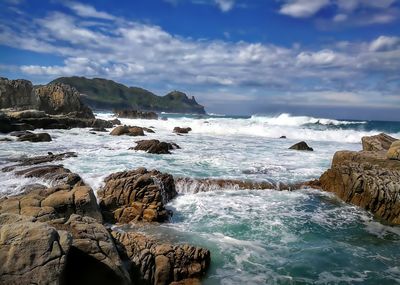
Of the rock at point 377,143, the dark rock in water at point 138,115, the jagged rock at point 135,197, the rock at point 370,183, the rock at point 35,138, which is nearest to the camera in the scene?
the jagged rock at point 135,197

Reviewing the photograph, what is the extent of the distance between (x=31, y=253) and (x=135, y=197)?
6287mm

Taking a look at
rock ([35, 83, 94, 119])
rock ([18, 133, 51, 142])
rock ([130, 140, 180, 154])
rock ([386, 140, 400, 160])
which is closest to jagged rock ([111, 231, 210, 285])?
rock ([386, 140, 400, 160])

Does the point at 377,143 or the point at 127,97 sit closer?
the point at 377,143

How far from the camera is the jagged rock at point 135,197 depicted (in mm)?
10445

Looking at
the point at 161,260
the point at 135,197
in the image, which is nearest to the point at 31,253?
the point at 161,260

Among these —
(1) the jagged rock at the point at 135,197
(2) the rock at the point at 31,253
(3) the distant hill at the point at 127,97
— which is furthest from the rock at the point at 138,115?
(3) the distant hill at the point at 127,97

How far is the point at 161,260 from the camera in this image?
23.0 ft

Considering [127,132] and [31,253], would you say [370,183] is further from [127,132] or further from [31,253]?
[127,132]

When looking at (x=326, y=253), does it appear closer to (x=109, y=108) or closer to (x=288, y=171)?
(x=288, y=171)

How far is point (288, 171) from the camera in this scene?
16.9m

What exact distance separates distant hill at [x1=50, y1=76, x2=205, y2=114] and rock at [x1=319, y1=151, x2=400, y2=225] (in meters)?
146

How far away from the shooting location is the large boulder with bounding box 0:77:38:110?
148 feet

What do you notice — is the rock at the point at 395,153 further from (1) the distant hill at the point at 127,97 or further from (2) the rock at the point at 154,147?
(1) the distant hill at the point at 127,97

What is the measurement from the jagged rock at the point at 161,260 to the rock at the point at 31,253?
1927 mm
